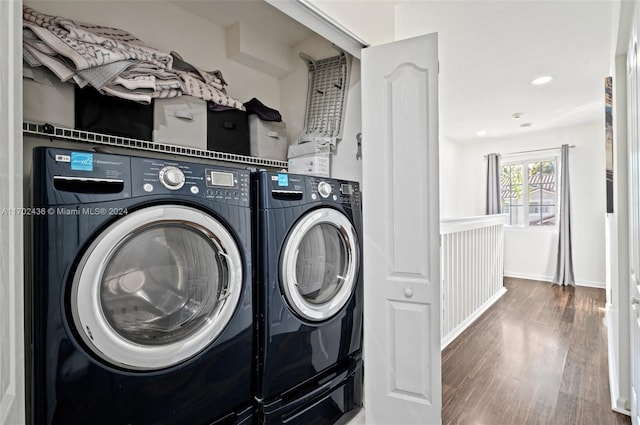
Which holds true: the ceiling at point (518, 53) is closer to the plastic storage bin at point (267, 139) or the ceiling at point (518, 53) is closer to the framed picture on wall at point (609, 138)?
the framed picture on wall at point (609, 138)

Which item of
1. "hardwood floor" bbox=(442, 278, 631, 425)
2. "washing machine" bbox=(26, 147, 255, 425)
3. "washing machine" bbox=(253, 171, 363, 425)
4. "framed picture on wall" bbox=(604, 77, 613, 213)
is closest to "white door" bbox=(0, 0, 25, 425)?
"washing machine" bbox=(26, 147, 255, 425)

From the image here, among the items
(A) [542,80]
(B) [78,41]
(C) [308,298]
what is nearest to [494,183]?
(A) [542,80]

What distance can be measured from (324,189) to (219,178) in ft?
1.79

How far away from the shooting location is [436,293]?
1.42m

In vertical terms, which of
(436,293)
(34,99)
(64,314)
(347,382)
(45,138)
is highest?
(34,99)

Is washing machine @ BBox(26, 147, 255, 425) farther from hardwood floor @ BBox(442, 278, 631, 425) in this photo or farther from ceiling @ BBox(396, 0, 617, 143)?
ceiling @ BBox(396, 0, 617, 143)

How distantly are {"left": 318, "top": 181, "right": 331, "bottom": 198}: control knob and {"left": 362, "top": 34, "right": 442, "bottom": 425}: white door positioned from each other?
200 millimetres

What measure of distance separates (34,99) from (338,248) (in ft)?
4.66

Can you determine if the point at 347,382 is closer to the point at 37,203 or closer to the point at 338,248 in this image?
the point at 338,248

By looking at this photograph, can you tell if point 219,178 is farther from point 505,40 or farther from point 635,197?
point 505,40

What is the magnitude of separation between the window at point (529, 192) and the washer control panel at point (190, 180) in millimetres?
5374

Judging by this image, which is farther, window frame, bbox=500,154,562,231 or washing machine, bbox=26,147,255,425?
window frame, bbox=500,154,562,231

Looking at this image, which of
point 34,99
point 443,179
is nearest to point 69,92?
point 34,99

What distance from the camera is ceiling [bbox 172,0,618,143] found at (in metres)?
1.82
